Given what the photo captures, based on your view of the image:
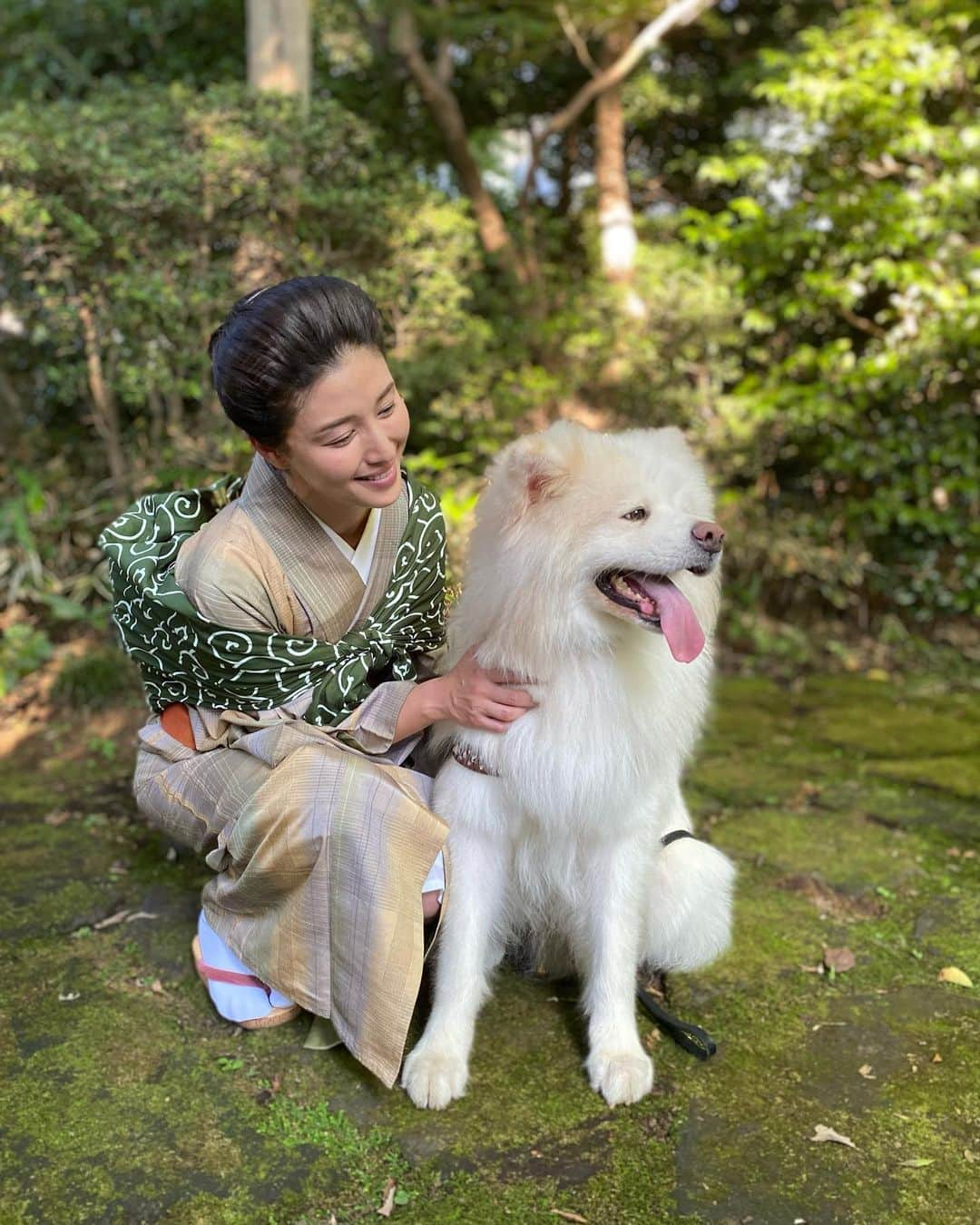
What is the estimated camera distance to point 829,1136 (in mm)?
1919

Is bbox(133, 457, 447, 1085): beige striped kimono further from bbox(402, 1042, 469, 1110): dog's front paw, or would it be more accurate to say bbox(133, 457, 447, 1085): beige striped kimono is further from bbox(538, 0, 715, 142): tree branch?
bbox(538, 0, 715, 142): tree branch

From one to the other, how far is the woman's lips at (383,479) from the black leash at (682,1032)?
1326mm

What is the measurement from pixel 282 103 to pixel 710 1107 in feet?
14.1

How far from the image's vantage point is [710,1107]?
2.01m

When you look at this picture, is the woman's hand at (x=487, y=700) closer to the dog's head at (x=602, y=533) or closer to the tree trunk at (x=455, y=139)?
the dog's head at (x=602, y=533)

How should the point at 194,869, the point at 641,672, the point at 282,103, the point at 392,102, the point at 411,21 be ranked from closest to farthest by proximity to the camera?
the point at 641,672 → the point at 194,869 → the point at 282,103 → the point at 411,21 → the point at 392,102

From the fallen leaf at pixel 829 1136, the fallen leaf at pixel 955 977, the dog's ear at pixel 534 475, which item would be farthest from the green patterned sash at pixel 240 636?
the fallen leaf at pixel 955 977

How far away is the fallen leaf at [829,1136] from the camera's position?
6.25ft

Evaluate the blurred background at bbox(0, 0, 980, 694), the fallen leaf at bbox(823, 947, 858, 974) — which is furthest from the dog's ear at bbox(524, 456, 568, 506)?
the blurred background at bbox(0, 0, 980, 694)

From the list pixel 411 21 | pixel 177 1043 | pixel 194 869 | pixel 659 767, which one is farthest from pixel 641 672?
pixel 411 21

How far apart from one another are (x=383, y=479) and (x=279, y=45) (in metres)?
3.86

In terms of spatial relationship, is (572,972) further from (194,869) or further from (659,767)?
(194,869)

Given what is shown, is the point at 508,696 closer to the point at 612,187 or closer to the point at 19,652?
the point at 19,652

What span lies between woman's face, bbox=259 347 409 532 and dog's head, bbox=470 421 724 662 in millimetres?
270
